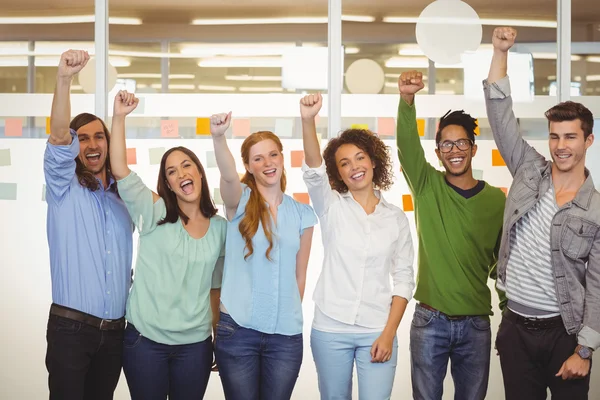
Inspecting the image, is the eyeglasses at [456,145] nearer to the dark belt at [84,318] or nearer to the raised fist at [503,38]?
the raised fist at [503,38]

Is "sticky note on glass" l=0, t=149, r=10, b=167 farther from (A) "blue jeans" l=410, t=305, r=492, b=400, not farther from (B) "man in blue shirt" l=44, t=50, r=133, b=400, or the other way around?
(A) "blue jeans" l=410, t=305, r=492, b=400

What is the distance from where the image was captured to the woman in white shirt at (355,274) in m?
2.75

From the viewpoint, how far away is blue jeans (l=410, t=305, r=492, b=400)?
9.55ft

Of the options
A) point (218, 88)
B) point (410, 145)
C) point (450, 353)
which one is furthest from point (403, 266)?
point (218, 88)

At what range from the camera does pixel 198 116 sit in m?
3.86

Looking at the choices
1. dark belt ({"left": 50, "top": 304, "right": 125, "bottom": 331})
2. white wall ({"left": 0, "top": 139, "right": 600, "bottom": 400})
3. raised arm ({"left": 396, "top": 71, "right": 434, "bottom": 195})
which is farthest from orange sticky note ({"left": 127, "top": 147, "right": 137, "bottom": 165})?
raised arm ({"left": 396, "top": 71, "right": 434, "bottom": 195})

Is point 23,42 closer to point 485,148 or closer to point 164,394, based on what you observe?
point 164,394

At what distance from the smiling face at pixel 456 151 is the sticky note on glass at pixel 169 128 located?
5.05ft

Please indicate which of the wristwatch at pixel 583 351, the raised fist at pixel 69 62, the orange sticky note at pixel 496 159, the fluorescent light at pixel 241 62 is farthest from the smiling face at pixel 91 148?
the orange sticky note at pixel 496 159

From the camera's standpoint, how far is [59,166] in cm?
270

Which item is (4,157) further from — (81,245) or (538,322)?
(538,322)

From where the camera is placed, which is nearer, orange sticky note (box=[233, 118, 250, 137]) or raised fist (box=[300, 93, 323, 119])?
raised fist (box=[300, 93, 323, 119])

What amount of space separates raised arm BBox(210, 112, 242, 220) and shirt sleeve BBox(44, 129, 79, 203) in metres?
0.55

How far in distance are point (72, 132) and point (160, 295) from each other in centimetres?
74
